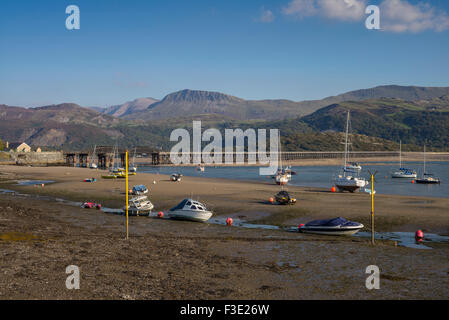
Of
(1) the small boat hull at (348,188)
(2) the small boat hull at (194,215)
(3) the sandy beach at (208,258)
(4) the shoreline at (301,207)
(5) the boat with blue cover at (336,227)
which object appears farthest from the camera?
(1) the small boat hull at (348,188)

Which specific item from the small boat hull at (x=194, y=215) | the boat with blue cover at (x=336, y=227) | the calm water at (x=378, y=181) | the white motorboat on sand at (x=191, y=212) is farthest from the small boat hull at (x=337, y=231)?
the calm water at (x=378, y=181)

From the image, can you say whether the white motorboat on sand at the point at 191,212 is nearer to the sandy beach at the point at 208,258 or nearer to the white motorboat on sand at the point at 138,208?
the sandy beach at the point at 208,258

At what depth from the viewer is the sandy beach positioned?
53.9 ft

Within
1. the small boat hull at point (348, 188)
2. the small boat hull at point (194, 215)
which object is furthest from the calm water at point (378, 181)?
the small boat hull at point (194, 215)

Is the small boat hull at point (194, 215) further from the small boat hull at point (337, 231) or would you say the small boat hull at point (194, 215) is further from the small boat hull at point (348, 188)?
the small boat hull at point (348, 188)

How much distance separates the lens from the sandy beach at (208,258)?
16422 mm

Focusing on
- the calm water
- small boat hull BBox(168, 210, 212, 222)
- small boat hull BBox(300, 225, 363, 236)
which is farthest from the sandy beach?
the calm water

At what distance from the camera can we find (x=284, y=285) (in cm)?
1758

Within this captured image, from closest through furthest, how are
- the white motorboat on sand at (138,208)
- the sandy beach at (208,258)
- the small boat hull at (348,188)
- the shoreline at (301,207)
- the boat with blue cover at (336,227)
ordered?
the sandy beach at (208,258)
the boat with blue cover at (336,227)
the shoreline at (301,207)
the white motorboat on sand at (138,208)
the small boat hull at (348,188)

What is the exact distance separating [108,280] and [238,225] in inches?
700

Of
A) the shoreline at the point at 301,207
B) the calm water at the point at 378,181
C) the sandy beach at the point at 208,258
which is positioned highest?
the sandy beach at the point at 208,258

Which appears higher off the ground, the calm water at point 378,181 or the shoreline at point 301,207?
the shoreline at point 301,207

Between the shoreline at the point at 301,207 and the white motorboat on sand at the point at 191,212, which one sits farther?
the white motorboat on sand at the point at 191,212
